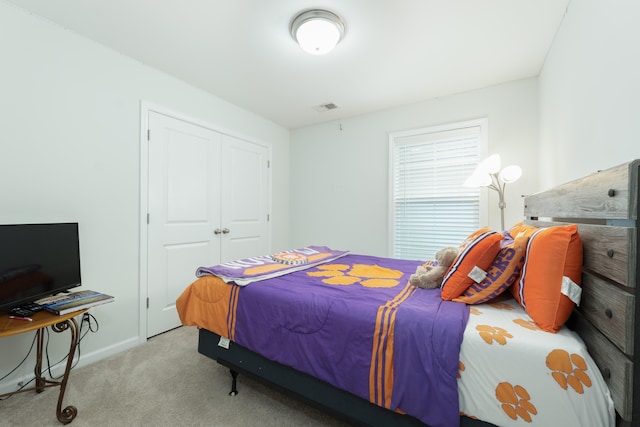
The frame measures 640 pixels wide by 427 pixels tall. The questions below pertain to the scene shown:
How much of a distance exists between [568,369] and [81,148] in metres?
3.17

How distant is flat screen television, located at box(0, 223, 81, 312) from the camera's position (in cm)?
151

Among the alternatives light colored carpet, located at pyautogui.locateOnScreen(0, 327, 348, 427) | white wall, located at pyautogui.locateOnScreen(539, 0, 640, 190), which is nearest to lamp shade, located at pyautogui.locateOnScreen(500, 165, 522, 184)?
white wall, located at pyautogui.locateOnScreen(539, 0, 640, 190)

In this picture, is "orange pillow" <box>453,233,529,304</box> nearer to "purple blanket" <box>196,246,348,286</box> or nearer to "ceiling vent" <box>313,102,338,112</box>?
"purple blanket" <box>196,246,348,286</box>

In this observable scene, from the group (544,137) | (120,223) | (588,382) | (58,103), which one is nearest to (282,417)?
(588,382)

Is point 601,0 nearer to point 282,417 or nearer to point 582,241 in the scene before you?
point 582,241

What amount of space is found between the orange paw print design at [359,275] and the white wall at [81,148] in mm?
1741

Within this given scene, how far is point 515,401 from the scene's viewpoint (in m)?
0.96

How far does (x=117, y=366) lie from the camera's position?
207 centimetres

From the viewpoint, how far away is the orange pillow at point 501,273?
1295mm

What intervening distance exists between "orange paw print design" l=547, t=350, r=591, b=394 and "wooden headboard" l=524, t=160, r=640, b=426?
58mm

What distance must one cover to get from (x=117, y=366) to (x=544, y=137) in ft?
13.4

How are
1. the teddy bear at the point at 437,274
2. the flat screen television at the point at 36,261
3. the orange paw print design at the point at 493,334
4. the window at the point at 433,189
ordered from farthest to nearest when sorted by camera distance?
the window at the point at 433,189 → the teddy bear at the point at 437,274 → the flat screen television at the point at 36,261 → the orange paw print design at the point at 493,334

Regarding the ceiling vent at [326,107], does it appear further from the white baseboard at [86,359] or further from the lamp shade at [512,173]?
the white baseboard at [86,359]

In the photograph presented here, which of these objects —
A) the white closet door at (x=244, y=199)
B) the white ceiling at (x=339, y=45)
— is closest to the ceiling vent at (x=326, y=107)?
the white ceiling at (x=339, y=45)
